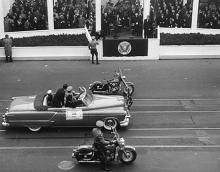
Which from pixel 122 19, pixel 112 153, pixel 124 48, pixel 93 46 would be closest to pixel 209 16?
pixel 122 19

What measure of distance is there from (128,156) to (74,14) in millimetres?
18067

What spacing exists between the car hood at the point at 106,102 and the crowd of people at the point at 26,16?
14.3 m

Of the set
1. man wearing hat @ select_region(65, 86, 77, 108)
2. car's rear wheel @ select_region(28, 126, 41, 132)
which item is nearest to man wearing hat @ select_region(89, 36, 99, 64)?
man wearing hat @ select_region(65, 86, 77, 108)


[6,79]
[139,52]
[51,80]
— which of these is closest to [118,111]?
[51,80]

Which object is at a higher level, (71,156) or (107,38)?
(107,38)

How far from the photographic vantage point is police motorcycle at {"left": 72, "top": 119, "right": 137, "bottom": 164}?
478 inches

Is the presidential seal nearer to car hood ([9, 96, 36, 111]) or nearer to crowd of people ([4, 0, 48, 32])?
crowd of people ([4, 0, 48, 32])

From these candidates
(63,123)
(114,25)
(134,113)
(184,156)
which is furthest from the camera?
(114,25)

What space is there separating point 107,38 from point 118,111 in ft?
40.0

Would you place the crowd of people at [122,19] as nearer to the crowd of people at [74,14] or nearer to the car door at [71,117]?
the crowd of people at [74,14]

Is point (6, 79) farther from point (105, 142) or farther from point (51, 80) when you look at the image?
point (105, 142)

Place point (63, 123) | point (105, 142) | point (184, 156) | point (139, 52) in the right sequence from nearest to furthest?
point (105, 142)
point (184, 156)
point (63, 123)
point (139, 52)

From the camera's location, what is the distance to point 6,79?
2189cm

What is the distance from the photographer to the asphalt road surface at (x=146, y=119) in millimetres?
12727
